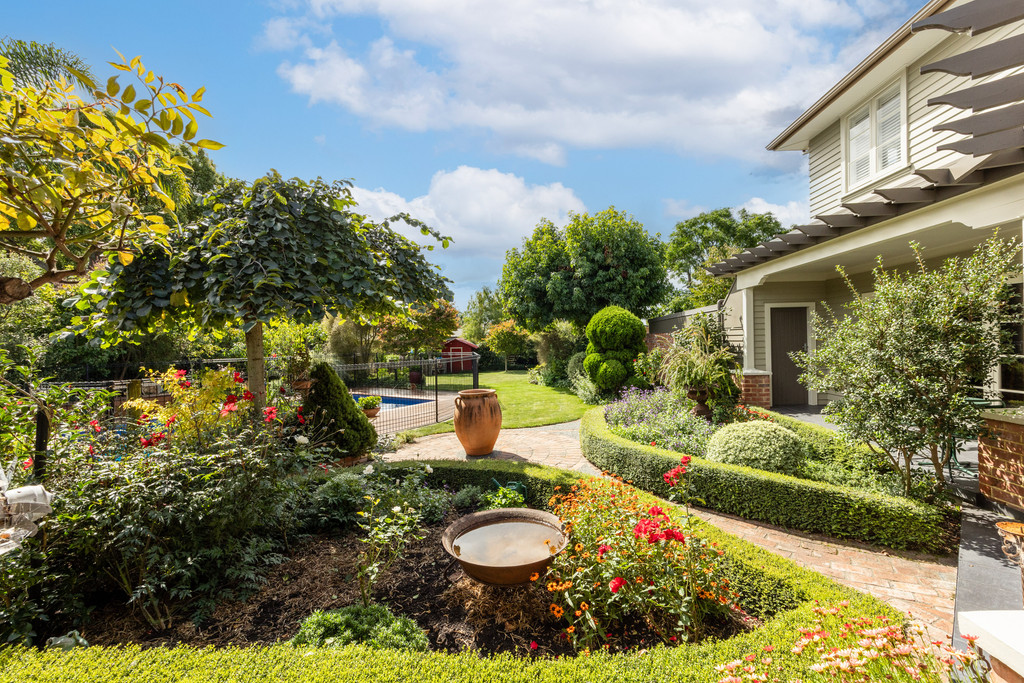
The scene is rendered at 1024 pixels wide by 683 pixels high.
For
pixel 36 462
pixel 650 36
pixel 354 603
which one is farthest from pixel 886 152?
pixel 36 462

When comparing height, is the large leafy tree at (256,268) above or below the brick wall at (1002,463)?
above

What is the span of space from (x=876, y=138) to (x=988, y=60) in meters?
8.03

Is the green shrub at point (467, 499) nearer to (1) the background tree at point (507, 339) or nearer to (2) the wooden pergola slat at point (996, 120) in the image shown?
(2) the wooden pergola slat at point (996, 120)

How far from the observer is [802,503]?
4.32 m

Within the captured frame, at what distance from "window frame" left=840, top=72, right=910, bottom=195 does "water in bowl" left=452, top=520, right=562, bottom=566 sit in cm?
873

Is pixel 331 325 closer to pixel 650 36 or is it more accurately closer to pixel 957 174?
pixel 650 36

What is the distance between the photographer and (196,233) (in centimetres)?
475

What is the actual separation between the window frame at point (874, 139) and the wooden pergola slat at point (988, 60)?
714cm

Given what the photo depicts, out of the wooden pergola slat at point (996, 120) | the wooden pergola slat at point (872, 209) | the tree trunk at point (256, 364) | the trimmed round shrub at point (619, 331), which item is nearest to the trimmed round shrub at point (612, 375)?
the trimmed round shrub at point (619, 331)

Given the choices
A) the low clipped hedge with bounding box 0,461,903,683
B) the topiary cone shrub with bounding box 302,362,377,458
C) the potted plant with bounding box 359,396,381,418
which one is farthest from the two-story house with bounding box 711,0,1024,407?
the potted plant with bounding box 359,396,381,418

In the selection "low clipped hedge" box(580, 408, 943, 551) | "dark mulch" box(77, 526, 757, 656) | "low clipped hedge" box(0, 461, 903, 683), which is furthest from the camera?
"low clipped hedge" box(580, 408, 943, 551)

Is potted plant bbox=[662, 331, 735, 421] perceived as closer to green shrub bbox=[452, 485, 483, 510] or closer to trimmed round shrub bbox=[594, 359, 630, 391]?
trimmed round shrub bbox=[594, 359, 630, 391]

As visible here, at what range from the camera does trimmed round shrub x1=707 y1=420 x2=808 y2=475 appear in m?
4.98

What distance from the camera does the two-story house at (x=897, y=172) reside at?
227 cm
